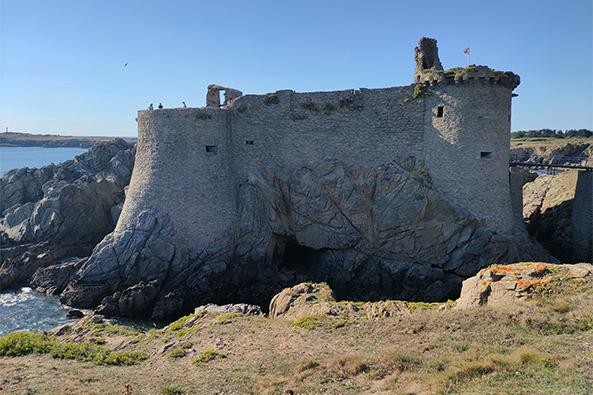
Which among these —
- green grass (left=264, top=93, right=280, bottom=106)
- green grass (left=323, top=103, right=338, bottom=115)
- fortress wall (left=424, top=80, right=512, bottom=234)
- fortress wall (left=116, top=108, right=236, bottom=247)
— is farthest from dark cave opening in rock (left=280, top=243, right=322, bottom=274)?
green grass (left=264, top=93, right=280, bottom=106)

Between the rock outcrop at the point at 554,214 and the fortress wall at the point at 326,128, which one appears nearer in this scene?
the rock outcrop at the point at 554,214

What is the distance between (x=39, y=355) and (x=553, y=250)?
23.2 metres

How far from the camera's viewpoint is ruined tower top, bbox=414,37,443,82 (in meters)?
24.8

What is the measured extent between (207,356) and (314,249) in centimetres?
1571

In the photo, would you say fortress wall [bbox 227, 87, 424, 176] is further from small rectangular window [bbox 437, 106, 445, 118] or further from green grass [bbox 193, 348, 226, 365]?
green grass [bbox 193, 348, 226, 365]

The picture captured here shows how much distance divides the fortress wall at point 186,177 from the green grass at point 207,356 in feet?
46.8

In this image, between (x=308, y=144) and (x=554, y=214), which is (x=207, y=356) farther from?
(x=554, y=214)

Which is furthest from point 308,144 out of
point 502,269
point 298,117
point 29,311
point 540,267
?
point 29,311

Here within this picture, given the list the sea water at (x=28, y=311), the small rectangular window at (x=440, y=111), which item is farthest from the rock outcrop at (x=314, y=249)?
the small rectangular window at (x=440, y=111)

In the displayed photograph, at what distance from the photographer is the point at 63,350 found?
13.3 metres

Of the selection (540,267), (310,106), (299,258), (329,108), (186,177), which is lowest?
(299,258)

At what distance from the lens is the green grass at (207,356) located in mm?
11234

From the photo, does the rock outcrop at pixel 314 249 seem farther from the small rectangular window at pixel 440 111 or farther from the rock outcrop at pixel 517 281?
the rock outcrop at pixel 517 281

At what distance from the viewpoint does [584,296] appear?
35.1 ft
